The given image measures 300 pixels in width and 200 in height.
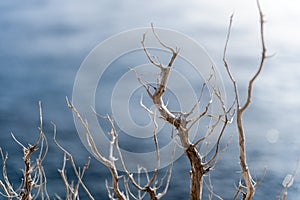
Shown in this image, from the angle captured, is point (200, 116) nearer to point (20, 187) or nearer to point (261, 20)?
point (261, 20)

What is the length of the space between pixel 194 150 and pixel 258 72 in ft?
4.17

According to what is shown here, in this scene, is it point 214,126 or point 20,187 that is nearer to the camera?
point 214,126

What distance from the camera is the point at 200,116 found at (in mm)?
3439

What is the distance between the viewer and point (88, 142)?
2986 mm

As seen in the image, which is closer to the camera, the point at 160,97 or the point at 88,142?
the point at 88,142

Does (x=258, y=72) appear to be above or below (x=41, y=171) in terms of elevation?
above

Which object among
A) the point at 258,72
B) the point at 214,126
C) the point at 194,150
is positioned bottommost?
the point at 194,150

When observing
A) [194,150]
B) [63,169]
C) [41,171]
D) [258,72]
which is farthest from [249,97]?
[41,171]

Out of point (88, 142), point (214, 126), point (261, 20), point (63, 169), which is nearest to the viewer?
point (261, 20)

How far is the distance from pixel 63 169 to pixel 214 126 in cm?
134

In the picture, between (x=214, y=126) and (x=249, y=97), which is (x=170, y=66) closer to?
(x=214, y=126)

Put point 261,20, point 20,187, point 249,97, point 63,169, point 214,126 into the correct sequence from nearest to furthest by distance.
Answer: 1. point 261,20
2. point 249,97
3. point 214,126
4. point 63,169
5. point 20,187

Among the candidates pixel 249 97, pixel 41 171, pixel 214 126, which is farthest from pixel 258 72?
pixel 41 171

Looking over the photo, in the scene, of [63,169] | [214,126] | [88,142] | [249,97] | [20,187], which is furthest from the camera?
[20,187]
